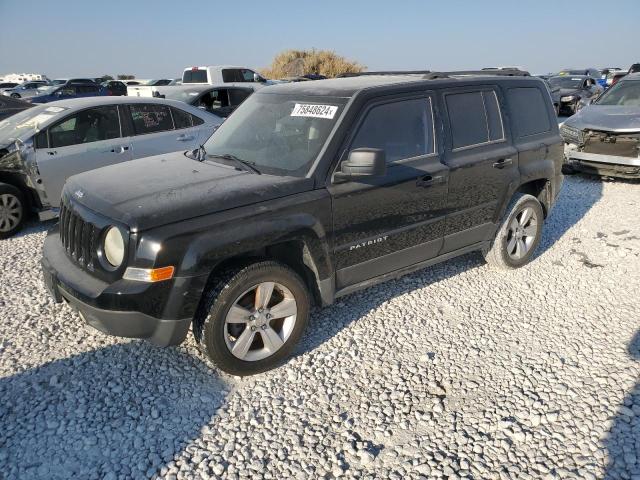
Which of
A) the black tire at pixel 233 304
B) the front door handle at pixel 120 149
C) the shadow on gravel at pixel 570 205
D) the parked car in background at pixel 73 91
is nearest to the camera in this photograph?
the black tire at pixel 233 304

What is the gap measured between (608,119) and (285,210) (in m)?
7.30

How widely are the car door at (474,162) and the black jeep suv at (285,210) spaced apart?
0.05ft

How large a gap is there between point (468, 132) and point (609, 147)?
5.19 metres

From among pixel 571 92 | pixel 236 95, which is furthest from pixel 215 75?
pixel 571 92

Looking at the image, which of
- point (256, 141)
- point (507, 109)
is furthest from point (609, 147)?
point (256, 141)

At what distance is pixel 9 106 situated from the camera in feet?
36.9

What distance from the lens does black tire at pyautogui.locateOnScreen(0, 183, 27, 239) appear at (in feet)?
19.1

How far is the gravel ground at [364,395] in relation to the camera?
2.55 m

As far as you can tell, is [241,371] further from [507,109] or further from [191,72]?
[191,72]

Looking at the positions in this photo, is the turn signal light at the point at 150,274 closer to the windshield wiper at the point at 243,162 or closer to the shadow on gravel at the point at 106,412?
the shadow on gravel at the point at 106,412

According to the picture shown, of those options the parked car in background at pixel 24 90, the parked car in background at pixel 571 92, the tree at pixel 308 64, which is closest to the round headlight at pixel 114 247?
the parked car in background at pixel 571 92

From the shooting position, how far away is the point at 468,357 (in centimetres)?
346

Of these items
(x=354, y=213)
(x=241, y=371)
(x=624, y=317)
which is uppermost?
(x=354, y=213)

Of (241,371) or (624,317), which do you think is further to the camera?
(624,317)
